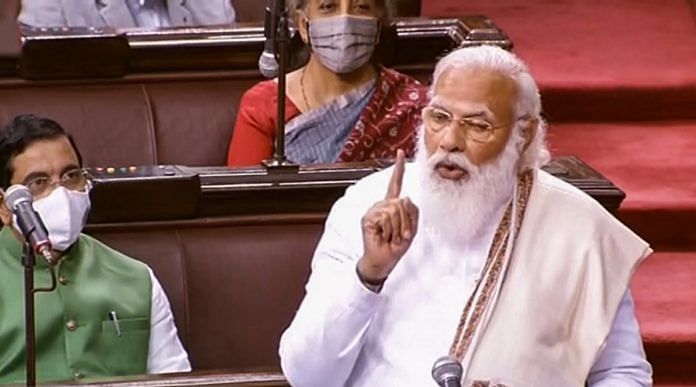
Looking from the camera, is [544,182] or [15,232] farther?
[15,232]

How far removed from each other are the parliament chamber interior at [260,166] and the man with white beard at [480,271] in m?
0.14

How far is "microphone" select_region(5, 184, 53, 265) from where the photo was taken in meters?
2.21

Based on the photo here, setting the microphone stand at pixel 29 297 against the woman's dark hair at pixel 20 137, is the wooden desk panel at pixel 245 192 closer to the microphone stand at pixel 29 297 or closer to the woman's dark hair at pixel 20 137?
the woman's dark hair at pixel 20 137

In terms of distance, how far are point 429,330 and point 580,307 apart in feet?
0.70

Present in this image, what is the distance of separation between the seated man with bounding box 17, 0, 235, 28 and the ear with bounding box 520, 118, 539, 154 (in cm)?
155

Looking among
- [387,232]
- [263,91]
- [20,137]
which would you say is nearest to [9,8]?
[263,91]

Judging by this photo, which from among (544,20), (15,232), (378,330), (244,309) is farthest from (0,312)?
(544,20)

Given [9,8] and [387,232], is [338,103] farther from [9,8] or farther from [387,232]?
[387,232]

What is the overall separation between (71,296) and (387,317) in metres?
0.60

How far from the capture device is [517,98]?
98.9 inches

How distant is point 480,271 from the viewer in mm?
2482

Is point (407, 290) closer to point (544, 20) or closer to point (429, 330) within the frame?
point (429, 330)

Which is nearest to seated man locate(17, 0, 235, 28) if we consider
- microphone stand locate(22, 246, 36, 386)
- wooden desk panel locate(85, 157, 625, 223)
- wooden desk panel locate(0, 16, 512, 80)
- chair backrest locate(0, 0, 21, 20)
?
chair backrest locate(0, 0, 21, 20)

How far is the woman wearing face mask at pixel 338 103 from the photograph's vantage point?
343 centimetres
